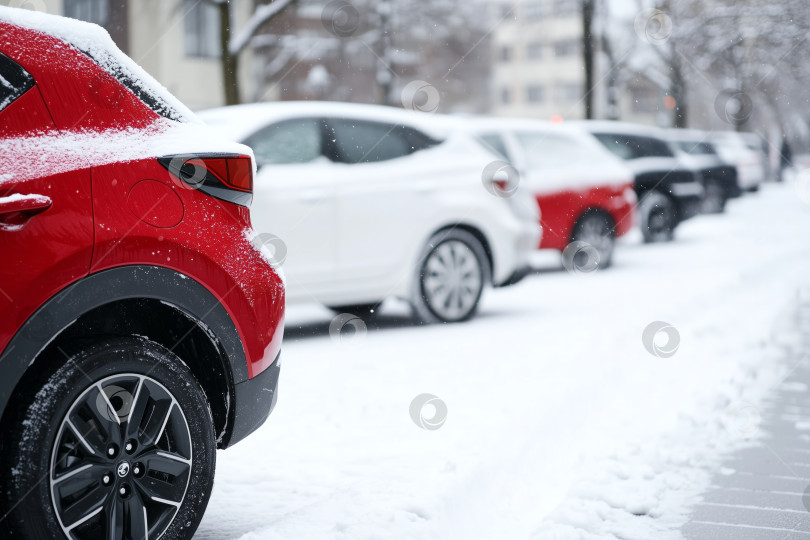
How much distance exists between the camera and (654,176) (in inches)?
645

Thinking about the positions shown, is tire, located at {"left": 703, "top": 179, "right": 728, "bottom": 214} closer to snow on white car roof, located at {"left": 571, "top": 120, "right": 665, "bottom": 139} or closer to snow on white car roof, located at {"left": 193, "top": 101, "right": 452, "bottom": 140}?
snow on white car roof, located at {"left": 571, "top": 120, "right": 665, "bottom": 139}

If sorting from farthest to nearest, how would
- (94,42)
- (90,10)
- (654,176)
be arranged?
(90,10)
(654,176)
(94,42)

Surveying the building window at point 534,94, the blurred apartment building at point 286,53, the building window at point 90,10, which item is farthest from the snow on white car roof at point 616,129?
the building window at point 534,94

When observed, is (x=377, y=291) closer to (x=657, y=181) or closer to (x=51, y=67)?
(x=51, y=67)

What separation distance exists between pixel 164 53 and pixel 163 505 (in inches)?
1023

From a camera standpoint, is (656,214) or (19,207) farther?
(656,214)

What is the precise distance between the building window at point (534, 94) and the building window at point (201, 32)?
6301 cm

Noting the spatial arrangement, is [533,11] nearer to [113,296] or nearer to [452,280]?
[452,280]

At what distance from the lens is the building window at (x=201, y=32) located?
28.2m

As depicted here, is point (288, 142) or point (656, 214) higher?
point (288, 142)

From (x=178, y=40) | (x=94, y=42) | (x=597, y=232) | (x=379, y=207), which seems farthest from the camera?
(x=178, y=40)

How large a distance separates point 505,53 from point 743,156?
65763 millimetres

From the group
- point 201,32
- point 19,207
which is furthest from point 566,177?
point 201,32

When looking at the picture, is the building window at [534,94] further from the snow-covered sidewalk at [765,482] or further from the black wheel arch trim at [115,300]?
the black wheel arch trim at [115,300]
